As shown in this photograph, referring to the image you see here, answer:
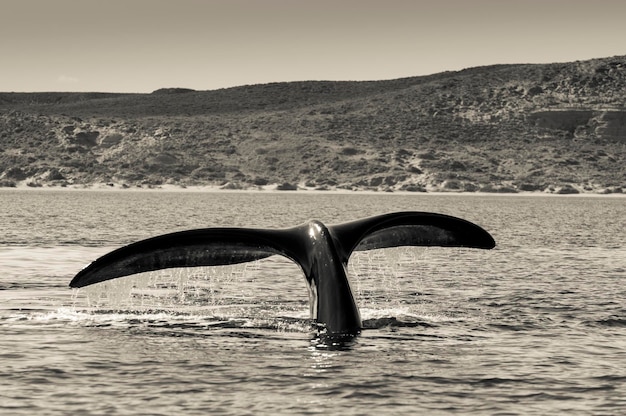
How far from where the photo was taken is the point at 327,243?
1639 centimetres

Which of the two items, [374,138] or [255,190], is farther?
[374,138]

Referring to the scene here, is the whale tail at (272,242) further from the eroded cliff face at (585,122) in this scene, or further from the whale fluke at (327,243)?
the eroded cliff face at (585,122)

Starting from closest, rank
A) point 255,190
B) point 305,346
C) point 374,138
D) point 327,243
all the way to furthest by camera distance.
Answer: point 327,243
point 305,346
point 255,190
point 374,138

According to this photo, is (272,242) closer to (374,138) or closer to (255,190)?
(255,190)

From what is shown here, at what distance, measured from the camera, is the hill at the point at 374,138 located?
463 feet

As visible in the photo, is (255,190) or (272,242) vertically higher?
(272,242)

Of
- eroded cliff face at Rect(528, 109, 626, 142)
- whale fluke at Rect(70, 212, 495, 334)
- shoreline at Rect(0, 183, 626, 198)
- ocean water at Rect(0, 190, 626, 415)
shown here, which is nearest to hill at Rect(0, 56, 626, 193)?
eroded cliff face at Rect(528, 109, 626, 142)

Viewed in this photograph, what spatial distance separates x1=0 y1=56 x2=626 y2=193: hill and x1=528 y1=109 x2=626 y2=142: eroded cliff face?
0.54 ft

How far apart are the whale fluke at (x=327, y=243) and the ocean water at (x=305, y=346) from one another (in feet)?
1.95

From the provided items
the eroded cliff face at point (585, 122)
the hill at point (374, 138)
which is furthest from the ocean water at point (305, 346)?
the eroded cliff face at point (585, 122)

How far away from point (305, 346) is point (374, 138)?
142 metres

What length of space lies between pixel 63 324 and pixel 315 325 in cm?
454

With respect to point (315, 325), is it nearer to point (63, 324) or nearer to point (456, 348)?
point (456, 348)

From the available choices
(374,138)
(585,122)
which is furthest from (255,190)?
(585,122)
